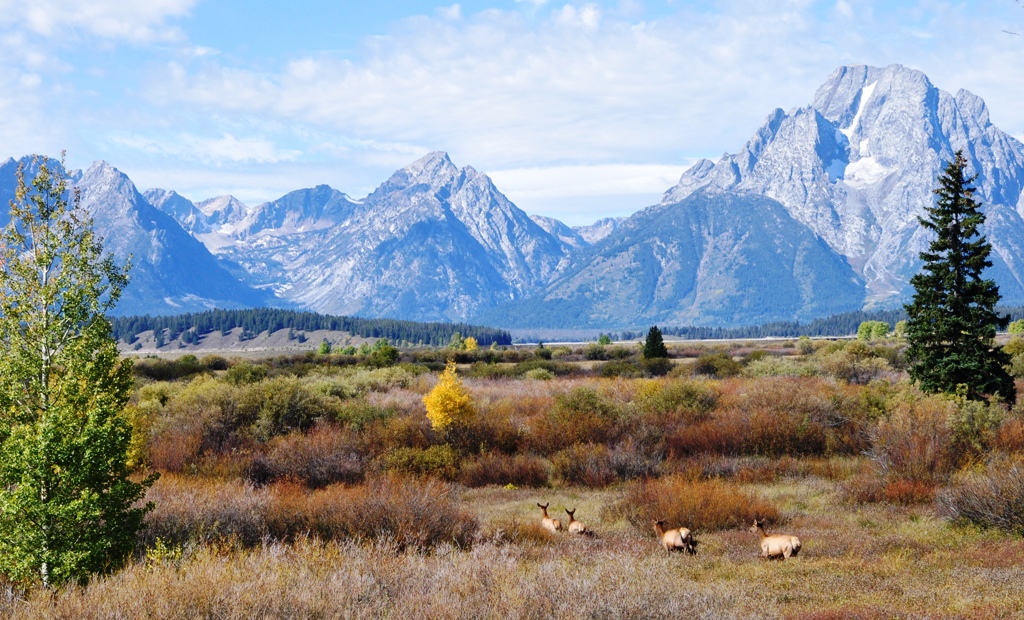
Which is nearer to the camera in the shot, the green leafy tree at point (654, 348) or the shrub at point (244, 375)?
the shrub at point (244, 375)

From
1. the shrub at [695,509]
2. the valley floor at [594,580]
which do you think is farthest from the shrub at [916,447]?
the shrub at [695,509]

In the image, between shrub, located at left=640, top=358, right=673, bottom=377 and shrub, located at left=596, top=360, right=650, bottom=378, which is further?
shrub, located at left=640, top=358, right=673, bottom=377

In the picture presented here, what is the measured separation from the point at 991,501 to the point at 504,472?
11200mm

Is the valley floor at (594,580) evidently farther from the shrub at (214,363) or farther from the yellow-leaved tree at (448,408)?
the shrub at (214,363)

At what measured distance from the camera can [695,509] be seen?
525 inches

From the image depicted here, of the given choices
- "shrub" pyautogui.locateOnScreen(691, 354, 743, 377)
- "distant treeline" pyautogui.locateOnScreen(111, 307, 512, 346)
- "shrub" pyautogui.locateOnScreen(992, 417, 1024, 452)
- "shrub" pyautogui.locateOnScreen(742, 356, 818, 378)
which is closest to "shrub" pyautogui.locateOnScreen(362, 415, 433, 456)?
"shrub" pyautogui.locateOnScreen(992, 417, 1024, 452)

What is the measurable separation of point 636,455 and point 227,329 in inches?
7460

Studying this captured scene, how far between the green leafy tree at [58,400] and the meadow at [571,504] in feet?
2.01

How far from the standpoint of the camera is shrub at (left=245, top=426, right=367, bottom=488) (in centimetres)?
1830

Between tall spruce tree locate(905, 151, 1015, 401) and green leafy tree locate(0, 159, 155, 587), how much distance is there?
22.2 metres

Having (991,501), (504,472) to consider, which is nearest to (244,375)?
(504,472)

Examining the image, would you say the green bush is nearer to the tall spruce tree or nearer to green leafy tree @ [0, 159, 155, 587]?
green leafy tree @ [0, 159, 155, 587]

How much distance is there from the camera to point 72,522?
8.07 meters

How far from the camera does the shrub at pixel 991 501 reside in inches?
453
